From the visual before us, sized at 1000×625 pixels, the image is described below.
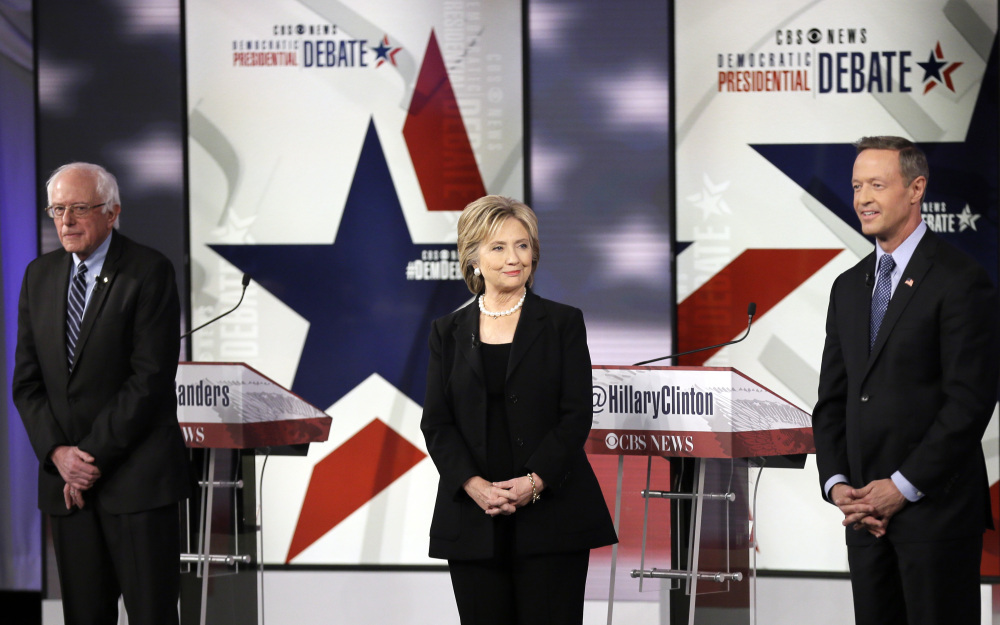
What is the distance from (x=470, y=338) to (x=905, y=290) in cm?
110

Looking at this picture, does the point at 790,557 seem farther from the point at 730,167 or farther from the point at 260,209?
the point at 260,209

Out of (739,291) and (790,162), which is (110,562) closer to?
(739,291)

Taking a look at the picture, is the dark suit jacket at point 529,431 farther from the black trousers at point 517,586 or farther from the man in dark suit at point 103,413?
the man in dark suit at point 103,413

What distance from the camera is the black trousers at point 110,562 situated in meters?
2.94

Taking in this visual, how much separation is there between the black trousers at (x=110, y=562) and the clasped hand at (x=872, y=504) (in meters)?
1.89

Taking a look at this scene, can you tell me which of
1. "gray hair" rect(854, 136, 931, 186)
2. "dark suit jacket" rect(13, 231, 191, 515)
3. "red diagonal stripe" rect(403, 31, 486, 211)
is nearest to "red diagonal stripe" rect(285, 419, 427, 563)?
Result: "red diagonal stripe" rect(403, 31, 486, 211)

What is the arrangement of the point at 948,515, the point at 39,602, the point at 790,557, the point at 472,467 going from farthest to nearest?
the point at 39,602 → the point at 790,557 → the point at 472,467 → the point at 948,515

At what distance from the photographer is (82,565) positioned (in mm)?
2965

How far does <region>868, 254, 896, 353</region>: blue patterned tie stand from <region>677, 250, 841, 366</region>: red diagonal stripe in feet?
7.20

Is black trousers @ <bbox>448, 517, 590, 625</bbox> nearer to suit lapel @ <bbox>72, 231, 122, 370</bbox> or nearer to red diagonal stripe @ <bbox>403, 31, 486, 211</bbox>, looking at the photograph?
suit lapel @ <bbox>72, 231, 122, 370</bbox>

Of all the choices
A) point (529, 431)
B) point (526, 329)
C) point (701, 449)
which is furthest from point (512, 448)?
point (701, 449)

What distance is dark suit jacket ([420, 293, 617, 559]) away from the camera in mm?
2594

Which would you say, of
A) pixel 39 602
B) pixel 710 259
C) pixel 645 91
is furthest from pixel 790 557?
pixel 39 602

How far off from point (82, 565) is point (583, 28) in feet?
10.6
